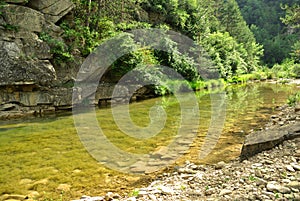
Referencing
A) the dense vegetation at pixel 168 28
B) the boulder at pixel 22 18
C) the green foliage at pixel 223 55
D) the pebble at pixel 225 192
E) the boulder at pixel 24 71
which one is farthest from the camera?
the green foliage at pixel 223 55

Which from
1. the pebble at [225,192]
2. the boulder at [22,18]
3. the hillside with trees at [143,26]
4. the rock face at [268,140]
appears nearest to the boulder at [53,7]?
the hillside with trees at [143,26]

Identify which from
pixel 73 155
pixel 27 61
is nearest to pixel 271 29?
pixel 27 61

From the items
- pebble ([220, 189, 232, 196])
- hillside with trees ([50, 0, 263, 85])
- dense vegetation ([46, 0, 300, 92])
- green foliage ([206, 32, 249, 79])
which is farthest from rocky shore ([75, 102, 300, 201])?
green foliage ([206, 32, 249, 79])

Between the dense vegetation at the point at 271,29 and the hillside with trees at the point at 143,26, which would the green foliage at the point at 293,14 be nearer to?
the hillside with trees at the point at 143,26

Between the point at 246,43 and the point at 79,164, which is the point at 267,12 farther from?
the point at 79,164

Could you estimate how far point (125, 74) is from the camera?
21.0 meters

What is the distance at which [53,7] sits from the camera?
59.4 ft

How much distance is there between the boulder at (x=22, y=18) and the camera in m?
15.6

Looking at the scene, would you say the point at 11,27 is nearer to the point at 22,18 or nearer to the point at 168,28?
the point at 22,18

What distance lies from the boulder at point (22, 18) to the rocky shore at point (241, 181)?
14950 mm

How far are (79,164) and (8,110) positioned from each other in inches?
435

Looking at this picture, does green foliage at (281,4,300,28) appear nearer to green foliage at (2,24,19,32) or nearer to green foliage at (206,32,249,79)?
green foliage at (2,24,19,32)

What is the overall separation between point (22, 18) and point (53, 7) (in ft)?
9.17

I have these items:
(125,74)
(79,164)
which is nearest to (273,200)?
(79,164)
